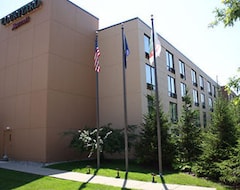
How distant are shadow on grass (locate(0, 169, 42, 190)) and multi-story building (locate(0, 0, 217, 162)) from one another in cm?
416

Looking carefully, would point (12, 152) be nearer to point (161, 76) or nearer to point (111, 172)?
point (111, 172)

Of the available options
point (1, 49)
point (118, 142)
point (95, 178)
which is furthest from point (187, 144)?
point (1, 49)

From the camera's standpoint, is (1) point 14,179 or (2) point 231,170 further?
(1) point 14,179

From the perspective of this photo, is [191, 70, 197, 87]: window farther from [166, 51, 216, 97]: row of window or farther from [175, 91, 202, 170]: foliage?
[175, 91, 202, 170]: foliage

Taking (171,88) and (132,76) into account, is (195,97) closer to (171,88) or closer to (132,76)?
(171,88)

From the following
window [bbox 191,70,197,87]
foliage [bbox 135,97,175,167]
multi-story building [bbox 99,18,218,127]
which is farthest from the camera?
window [bbox 191,70,197,87]

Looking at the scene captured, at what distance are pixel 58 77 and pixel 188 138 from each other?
10.8m

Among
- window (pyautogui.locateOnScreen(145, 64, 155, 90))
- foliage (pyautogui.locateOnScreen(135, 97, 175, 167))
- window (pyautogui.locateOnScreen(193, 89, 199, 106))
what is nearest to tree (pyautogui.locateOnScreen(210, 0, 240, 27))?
foliage (pyautogui.locateOnScreen(135, 97, 175, 167))

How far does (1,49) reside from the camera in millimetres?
24484

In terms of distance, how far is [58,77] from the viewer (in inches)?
809

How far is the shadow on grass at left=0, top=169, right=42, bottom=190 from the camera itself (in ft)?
38.9

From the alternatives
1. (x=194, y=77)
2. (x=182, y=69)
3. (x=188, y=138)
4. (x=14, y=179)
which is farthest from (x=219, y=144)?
(x=194, y=77)

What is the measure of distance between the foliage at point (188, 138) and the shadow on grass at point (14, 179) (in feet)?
28.7

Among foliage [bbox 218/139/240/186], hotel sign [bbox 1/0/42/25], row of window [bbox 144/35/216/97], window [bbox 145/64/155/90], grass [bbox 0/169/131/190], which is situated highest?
hotel sign [bbox 1/0/42/25]
